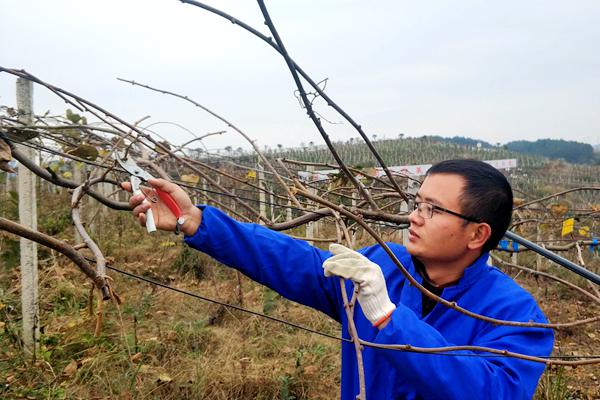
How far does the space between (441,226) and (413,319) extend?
1.03ft

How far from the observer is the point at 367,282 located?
0.97 metres

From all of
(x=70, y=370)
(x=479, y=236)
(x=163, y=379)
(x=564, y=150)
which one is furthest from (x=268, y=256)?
(x=564, y=150)

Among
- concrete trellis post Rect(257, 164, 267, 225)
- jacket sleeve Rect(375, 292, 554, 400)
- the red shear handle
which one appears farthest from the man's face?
the red shear handle

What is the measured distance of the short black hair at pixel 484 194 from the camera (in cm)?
120

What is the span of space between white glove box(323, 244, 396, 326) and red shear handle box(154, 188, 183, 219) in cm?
47

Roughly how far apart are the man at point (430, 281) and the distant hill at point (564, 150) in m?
32.9

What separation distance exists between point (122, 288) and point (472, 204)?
13.7 feet

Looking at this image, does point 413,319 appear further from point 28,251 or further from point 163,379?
point 28,251

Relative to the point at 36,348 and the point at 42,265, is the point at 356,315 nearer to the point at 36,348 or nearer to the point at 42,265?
the point at 36,348

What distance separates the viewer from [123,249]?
588 cm

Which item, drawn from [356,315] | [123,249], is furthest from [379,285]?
[123,249]

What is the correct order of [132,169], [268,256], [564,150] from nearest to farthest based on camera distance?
[132,169] → [268,256] → [564,150]

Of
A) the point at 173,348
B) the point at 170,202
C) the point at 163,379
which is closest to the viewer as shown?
the point at 170,202

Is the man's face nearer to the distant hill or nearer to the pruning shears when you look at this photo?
the pruning shears
